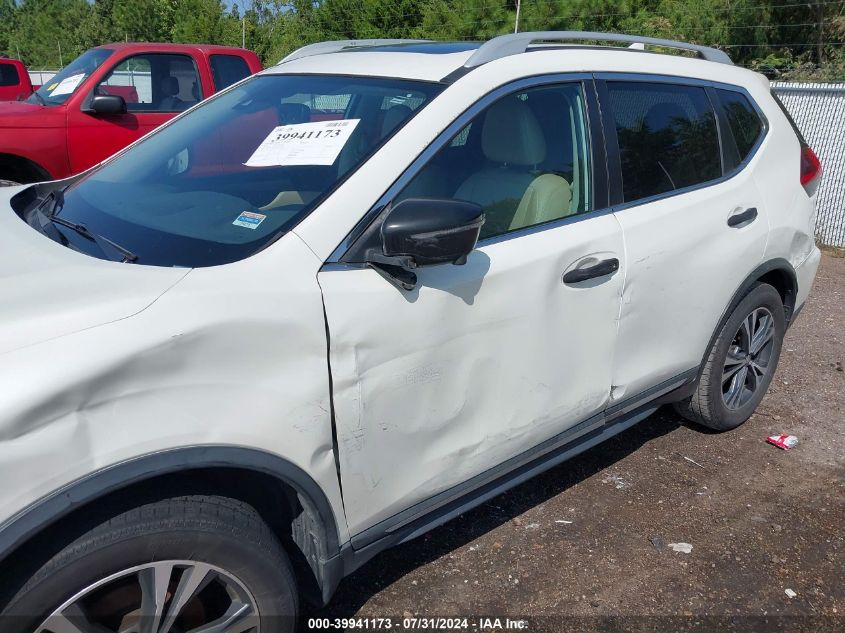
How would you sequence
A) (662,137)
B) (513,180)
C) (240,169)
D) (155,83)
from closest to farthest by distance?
(240,169)
(513,180)
(662,137)
(155,83)

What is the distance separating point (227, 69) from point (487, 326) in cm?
679

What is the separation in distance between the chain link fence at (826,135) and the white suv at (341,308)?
17.2ft

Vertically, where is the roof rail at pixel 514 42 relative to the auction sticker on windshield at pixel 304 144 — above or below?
above

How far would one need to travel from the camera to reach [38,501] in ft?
5.32

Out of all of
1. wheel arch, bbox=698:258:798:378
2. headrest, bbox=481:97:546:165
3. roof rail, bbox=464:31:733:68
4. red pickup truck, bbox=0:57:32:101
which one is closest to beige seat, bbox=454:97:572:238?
headrest, bbox=481:97:546:165

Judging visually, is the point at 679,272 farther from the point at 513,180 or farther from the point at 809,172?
the point at 809,172

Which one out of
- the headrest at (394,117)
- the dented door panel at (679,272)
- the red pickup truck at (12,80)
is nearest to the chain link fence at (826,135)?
the dented door panel at (679,272)

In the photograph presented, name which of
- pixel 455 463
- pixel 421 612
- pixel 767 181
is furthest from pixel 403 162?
pixel 767 181

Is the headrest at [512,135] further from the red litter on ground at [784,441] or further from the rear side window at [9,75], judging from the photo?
the rear side window at [9,75]

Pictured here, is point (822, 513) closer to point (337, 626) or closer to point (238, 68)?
point (337, 626)

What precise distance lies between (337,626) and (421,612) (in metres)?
0.29

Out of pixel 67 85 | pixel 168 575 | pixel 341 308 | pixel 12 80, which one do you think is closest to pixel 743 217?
pixel 341 308

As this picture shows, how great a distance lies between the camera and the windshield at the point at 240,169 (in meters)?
2.23

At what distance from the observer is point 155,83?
7.87m
